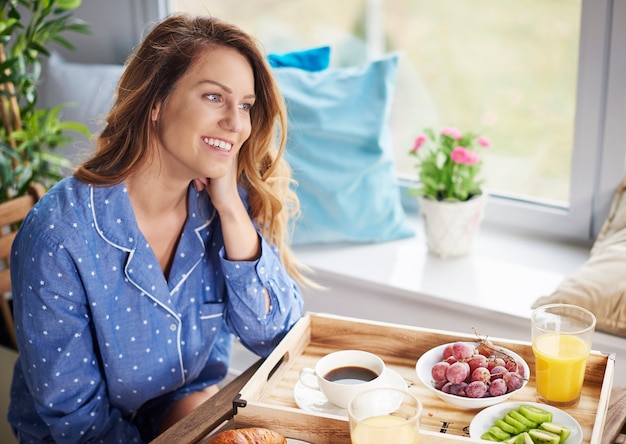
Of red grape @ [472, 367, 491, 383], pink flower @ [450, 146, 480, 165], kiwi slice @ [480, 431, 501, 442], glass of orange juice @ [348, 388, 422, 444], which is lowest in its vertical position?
kiwi slice @ [480, 431, 501, 442]

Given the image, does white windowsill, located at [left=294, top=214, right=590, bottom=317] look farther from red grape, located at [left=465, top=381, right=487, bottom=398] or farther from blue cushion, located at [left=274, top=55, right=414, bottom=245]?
red grape, located at [left=465, top=381, right=487, bottom=398]

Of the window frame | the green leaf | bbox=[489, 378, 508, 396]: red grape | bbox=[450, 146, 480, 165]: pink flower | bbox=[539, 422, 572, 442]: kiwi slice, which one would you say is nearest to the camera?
bbox=[539, 422, 572, 442]: kiwi slice

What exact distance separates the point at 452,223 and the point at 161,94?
1004mm

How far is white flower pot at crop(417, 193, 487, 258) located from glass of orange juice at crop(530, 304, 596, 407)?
883 millimetres

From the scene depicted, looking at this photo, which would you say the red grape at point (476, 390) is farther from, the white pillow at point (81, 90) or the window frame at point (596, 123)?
the white pillow at point (81, 90)

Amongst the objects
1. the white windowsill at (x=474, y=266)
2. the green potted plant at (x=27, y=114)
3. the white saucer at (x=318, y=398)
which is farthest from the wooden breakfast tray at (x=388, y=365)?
the green potted plant at (x=27, y=114)

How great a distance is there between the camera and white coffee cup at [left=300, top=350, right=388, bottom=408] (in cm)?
125

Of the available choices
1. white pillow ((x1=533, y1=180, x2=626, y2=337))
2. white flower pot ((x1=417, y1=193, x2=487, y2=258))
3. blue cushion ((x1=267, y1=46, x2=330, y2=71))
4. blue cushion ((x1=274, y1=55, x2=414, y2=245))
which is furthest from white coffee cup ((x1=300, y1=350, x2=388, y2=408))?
blue cushion ((x1=267, y1=46, x2=330, y2=71))

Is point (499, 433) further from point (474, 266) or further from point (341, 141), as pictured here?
point (341, 141)

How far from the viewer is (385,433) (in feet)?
3.32

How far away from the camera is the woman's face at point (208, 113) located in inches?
55.2

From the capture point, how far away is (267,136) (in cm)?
155

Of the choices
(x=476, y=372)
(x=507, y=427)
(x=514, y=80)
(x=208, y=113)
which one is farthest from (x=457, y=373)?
(x=514, y=80)

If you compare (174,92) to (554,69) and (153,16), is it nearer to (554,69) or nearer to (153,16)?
(554,69)
